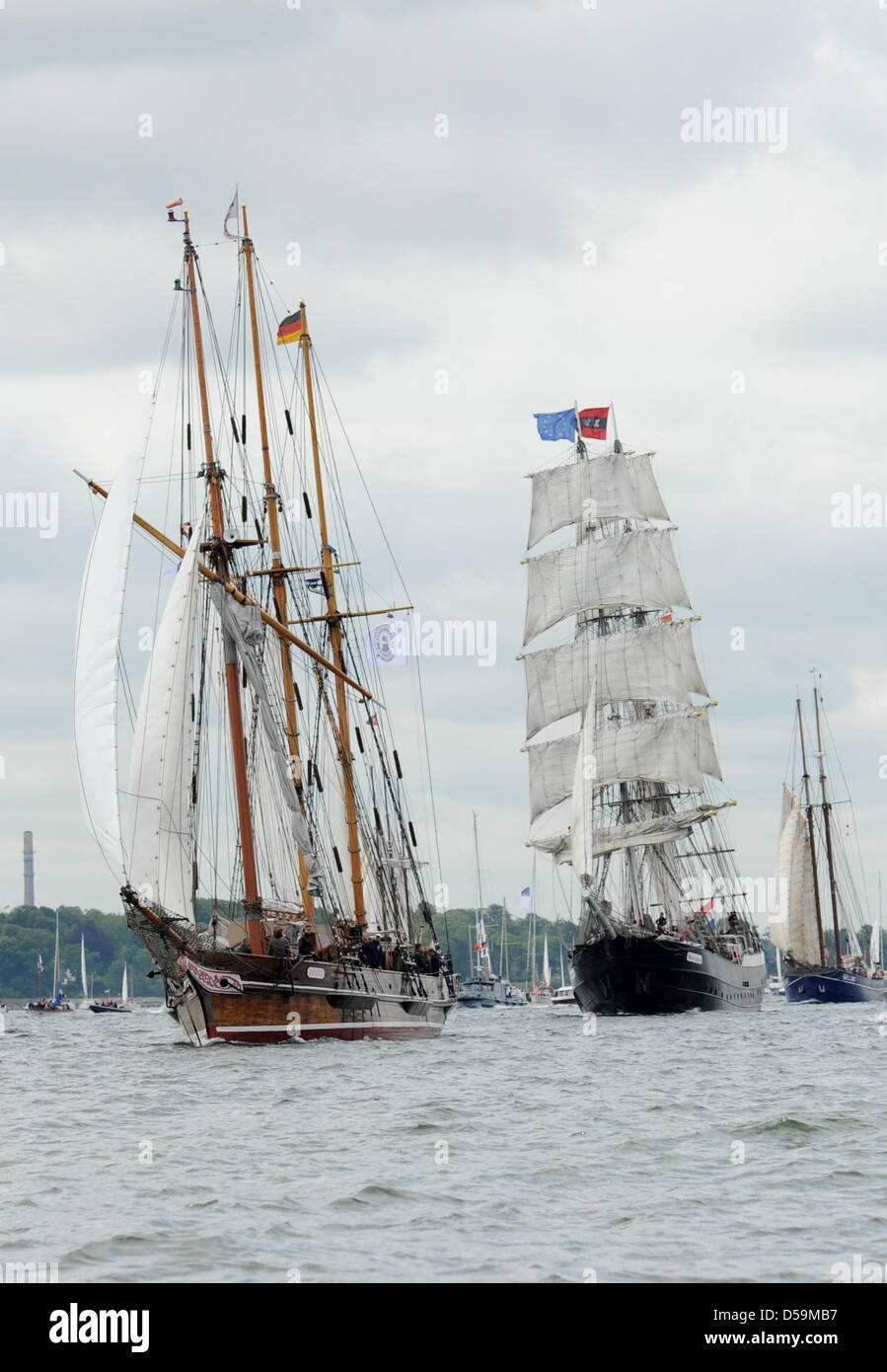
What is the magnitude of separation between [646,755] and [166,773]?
55.8 metres

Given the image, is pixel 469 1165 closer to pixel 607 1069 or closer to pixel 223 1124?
pixel 223 1124

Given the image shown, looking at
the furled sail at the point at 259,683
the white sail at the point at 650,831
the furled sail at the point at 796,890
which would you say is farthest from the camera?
the furled sail at the point at 796,890

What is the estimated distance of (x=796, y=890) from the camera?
127m

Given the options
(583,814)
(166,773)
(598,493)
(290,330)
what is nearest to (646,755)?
(598,493)

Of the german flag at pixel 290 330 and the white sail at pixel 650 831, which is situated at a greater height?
the german flag at pixel 290 330

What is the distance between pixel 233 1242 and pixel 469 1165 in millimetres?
7007

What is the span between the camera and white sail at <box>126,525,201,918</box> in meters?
50.9

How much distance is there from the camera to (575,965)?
94.1 metres

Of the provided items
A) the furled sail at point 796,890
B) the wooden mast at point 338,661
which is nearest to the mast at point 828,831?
the furled sail at point 796,890

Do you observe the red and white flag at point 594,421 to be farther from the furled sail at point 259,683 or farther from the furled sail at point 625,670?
the furled sail at point 259,683

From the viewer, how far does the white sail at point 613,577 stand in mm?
109938

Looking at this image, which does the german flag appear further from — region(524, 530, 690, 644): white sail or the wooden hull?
region(524, 530, 690, 644): white sail

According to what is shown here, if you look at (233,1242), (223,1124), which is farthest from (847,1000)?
(233,1242)

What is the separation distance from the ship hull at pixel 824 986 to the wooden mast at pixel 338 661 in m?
58.9
